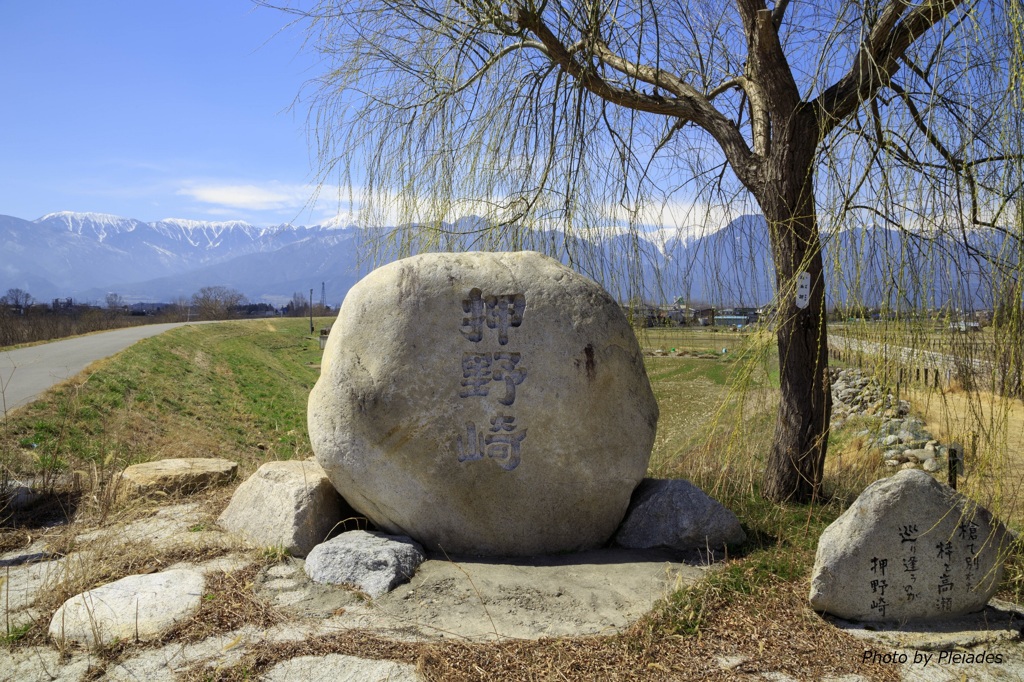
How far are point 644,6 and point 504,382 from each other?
215cm

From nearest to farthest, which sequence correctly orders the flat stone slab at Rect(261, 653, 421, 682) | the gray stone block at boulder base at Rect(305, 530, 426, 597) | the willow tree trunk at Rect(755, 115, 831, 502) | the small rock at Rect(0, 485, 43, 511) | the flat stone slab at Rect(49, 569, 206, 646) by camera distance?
the flat stone slab at Rect(261, 653, 421, 682)
the flat stone slab at Rect(49, 569, 206, 646)
the gray stone block at boulder base at Rect(305, 530, 426, 597)
the willow tree trunk at Rect(755, 115, 831, 502)
the small rock at Rect(0, 485, 43, 511)

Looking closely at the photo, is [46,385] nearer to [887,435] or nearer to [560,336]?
[560,336]

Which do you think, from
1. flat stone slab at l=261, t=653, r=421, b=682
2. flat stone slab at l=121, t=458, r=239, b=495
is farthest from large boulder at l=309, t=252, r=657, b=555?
flat stone slab at l=121, t=458, r=239, b=495

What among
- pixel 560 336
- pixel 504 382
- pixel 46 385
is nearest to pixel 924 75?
pixel 560 336

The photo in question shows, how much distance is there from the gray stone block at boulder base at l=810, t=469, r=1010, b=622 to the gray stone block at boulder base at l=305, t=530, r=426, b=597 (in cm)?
202

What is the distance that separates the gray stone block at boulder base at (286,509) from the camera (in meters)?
4.09

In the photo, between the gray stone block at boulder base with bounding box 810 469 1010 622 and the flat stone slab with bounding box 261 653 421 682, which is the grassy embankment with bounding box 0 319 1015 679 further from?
the gray stone block at boulder base with bounding box 810 469 1010 622

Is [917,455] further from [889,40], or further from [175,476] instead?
[175,476]

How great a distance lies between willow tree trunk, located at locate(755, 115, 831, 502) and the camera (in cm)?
453

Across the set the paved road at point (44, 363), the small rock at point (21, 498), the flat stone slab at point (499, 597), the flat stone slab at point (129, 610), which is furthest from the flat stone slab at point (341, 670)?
the paved road at point (44, 363)

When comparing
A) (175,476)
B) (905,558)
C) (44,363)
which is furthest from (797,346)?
(44,363)

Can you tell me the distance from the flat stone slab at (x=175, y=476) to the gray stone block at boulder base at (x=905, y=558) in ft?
14.7

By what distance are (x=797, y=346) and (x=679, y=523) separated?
1.51 m

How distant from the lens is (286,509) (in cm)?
415
